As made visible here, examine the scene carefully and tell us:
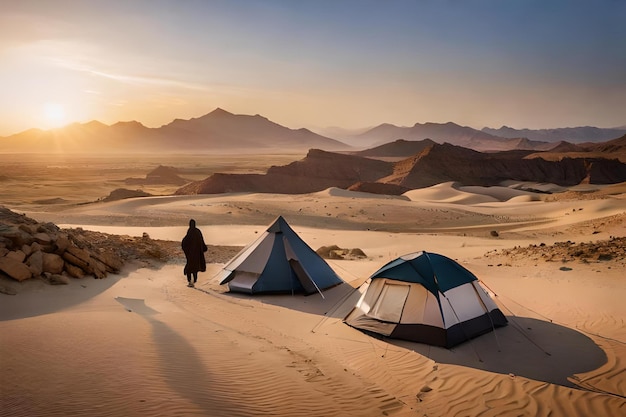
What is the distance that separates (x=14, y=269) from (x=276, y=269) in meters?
6.23

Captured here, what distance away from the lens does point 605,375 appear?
768 cm

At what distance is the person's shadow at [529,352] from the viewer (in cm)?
800

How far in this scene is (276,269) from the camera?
13.1 m

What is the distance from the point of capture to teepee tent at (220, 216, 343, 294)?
13.0 metres

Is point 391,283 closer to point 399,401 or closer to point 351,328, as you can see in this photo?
point 351,328

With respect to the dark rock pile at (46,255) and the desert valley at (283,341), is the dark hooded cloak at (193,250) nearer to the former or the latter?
the desert valley at (283,341)

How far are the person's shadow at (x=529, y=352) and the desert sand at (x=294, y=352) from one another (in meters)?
0.03

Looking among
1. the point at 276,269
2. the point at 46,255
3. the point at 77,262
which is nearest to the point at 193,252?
the point at 276,269

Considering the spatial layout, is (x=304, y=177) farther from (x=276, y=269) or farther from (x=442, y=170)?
(x=276, y=269)

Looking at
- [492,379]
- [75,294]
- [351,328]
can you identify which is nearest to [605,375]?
[492,379]

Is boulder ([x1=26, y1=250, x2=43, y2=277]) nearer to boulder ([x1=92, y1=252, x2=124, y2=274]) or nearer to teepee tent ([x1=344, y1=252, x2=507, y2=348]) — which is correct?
boulder ([x1=92, y1=252, x2=124, y2=274])

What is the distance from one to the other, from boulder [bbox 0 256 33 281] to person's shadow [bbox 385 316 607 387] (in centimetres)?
821

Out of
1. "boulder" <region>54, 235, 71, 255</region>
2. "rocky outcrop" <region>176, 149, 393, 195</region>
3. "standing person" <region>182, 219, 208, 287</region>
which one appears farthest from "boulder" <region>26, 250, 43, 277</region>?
"rocky outcrop" <region>176, 149, 393, 195</region>

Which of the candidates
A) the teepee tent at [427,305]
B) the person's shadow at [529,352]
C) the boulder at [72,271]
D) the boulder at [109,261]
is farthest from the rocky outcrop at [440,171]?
the person's shadow at [529,352]
